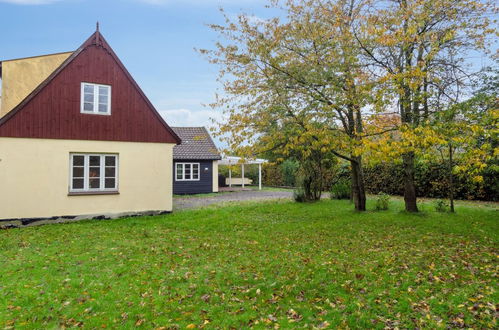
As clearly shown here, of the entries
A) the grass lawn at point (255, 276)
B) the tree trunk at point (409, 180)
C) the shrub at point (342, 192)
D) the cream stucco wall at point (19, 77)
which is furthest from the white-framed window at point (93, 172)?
the shrub at point (342, 192)

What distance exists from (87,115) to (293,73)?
738 cm

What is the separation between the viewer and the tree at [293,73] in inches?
378

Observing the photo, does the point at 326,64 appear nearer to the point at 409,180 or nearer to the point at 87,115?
the point at 409,180

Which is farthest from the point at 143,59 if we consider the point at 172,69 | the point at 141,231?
the point at 141,231

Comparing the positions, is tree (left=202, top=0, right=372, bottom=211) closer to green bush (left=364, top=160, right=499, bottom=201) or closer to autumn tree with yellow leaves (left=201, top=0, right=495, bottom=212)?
autumn tree with yellow leaves (left=201, top=0, right=495, bottom=212)

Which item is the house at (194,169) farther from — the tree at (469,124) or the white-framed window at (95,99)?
Result: the tree at (469,124)

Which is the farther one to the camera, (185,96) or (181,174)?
(181,174)

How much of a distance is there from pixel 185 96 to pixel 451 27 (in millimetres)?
13189

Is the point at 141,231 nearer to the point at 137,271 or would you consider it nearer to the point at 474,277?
the point at 137,271

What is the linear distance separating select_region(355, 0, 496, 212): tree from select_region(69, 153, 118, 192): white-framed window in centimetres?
951

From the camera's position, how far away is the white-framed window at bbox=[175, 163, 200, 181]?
22.0 meters

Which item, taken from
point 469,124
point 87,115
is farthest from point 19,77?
point 469,124

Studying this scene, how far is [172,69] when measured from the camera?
15852 mm

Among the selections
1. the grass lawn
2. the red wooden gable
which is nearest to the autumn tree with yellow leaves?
the grass lawn
